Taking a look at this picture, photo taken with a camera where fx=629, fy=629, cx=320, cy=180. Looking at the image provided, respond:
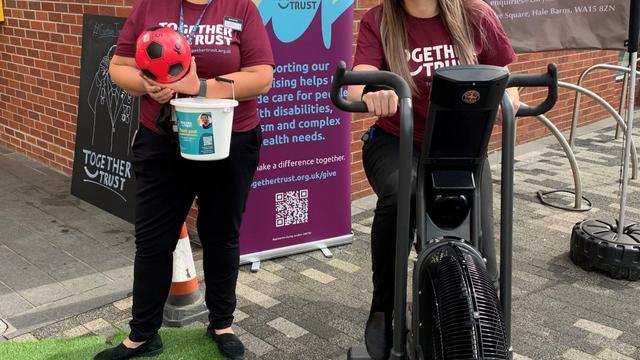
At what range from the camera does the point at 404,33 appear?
2.48m

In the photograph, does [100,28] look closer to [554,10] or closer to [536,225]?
[554,10]

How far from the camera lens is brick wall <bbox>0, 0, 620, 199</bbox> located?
17.5 ft

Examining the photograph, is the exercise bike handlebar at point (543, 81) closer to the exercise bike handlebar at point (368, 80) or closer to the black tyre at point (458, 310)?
the exercise bike handlebar at point (368, 80)

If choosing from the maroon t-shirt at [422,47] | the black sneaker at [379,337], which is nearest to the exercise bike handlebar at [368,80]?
the maroon t-shirt at [422,47]

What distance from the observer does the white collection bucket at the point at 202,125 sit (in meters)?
2.39

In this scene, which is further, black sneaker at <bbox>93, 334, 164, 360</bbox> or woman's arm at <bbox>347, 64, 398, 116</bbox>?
black sneaker at <bbox>93, 334, 164, 360</bbox>

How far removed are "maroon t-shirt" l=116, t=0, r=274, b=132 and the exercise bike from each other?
2.26 feet

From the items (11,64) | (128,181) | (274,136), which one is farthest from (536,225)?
(11,64)

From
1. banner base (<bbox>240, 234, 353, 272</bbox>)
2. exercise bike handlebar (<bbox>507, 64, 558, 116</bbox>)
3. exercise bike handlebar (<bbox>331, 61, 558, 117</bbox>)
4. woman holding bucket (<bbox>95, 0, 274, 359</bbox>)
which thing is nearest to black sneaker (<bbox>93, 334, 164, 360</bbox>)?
woman holding bucket (<bbox>95, 0, 274, 359</bbox>)

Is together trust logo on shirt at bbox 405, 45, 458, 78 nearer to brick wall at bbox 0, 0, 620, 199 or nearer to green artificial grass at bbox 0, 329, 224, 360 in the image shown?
green artificial grass at bbox 0, 329, 224, 360

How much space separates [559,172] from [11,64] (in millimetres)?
5737

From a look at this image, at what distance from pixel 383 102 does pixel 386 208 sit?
1.71 feet

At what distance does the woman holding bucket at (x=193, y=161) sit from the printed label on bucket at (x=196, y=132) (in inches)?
4.6

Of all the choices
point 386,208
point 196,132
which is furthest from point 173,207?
point 386,208
